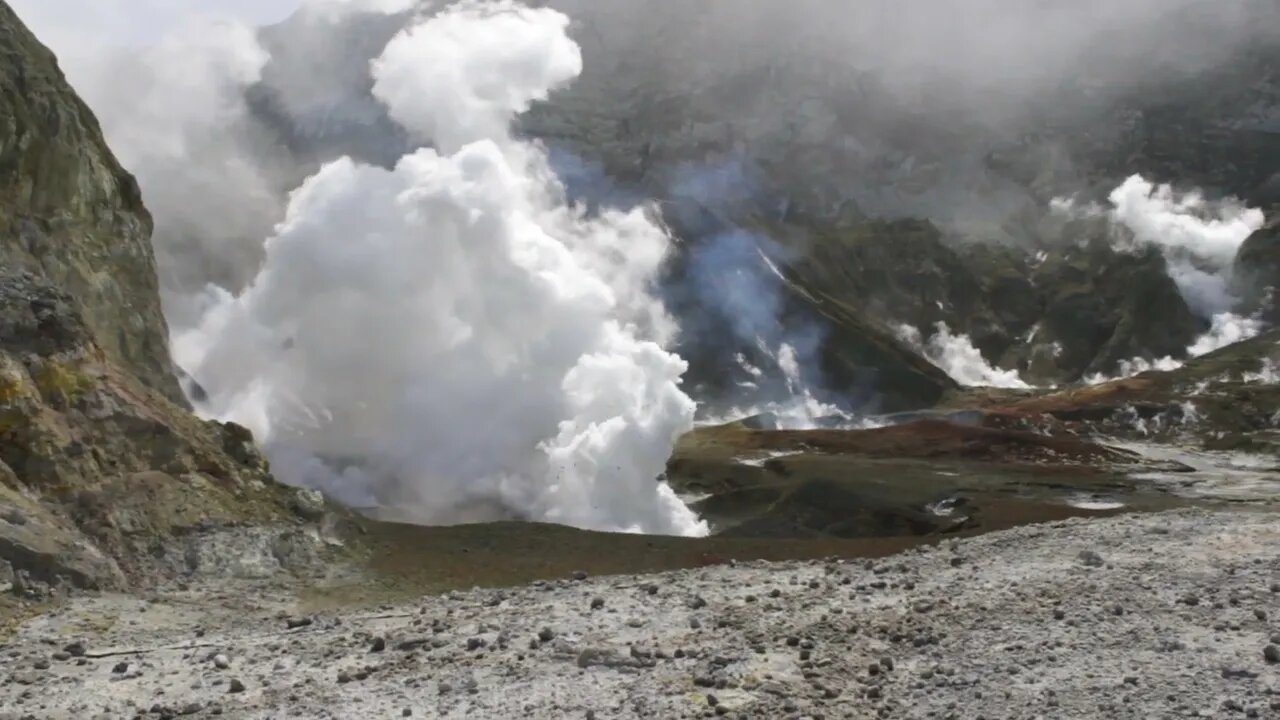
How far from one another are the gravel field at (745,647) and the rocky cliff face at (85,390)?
11.7 ft

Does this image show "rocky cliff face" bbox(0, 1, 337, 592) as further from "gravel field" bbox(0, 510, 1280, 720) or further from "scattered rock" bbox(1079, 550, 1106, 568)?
"scattered rock" bbox(1079, 550, 1106, 568)

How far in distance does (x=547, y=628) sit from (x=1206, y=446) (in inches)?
6349

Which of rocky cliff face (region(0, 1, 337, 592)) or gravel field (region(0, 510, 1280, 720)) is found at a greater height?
rocky cliff face (region(0, 1, 337, 592))

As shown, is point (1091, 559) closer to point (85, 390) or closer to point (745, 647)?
point (745, 647)

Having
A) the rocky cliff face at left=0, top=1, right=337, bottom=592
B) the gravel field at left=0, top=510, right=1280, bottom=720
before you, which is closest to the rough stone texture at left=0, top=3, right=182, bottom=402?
the rocky cliff face at left=0, top=1, right=337, bottom=592

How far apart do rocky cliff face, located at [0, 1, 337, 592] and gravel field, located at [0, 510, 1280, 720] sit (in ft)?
11.7

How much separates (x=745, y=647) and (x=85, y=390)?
23541mm

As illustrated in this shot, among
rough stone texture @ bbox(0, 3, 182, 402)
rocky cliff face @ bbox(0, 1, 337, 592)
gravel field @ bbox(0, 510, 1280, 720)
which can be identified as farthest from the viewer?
rough stone texture @ bbox(0, 3, 182, 402)

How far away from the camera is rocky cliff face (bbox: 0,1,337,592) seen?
2966cm

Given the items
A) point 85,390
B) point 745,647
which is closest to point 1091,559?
point 745,647

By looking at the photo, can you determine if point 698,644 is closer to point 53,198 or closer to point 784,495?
point 53,198

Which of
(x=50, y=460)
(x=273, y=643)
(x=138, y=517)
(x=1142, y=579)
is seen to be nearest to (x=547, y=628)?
(x=273, y=643)

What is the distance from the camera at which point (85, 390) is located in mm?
34312

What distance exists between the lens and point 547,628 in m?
21.2
